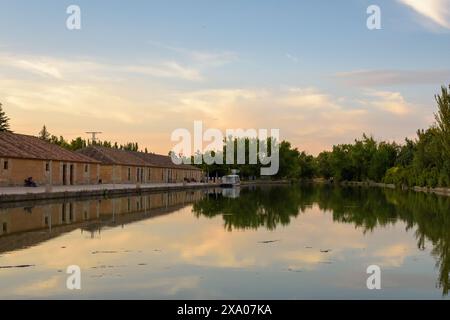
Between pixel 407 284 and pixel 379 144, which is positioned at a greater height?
pixel 379 144

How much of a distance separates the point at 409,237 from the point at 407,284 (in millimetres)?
7645

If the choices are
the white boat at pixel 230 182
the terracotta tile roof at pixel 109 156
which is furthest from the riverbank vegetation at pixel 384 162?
the terracotta tile roof at pixel 109 156

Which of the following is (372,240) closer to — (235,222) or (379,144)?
(235,222)

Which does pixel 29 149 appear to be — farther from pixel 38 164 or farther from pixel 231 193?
pixel 231 193

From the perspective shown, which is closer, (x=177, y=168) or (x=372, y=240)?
(x=372, y=240)

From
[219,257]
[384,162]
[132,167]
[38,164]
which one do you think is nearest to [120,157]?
[132,167]

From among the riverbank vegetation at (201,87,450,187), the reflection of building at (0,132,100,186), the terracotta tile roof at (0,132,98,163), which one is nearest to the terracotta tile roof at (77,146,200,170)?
the reflection of building at (0,132,100,186)

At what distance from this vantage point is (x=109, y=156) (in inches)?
2331

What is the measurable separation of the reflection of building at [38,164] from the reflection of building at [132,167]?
3494mm

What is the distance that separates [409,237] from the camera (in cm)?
1766

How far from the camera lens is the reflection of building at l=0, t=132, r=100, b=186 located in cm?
3738

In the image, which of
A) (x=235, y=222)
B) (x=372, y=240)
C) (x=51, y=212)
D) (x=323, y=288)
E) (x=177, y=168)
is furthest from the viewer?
(x=177, y=168)

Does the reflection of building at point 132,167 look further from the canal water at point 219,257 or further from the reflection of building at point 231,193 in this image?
the canal water at point 219,257
